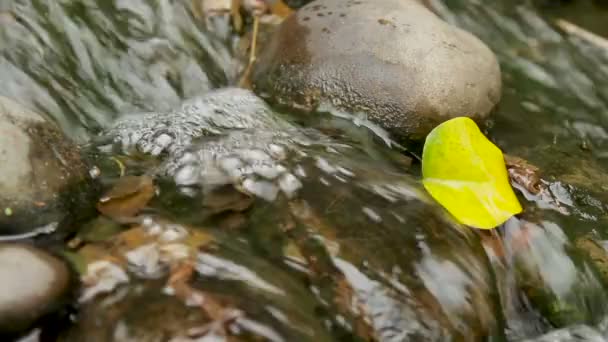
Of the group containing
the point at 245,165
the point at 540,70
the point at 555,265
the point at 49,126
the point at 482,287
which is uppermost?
the point at 49,126

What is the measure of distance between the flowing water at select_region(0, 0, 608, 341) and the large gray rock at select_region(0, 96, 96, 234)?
13 centimetres

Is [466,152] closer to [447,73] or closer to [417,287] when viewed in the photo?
[447,73]

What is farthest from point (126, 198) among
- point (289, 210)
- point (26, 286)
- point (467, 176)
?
point (467, 176)

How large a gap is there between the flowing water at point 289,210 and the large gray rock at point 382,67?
184mm

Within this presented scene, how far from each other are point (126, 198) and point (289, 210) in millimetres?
547

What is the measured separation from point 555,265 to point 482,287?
0.51m

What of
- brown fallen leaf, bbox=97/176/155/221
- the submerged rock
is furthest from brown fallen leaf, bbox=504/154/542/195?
brown fallen leaf, bbox=97/176/155/221

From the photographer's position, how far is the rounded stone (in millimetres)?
1727

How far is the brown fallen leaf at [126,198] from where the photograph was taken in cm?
231

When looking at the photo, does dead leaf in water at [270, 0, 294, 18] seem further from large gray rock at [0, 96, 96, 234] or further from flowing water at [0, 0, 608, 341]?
large gray rock at [0, 96, 96, 234]

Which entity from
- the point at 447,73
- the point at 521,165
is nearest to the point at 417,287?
the point at 521,165

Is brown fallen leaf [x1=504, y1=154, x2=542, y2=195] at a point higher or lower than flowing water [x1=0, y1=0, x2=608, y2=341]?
lower

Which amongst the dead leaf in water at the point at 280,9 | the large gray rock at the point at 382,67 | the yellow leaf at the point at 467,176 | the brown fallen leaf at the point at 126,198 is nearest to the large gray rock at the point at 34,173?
the brown fallen leaf at the point at 126,198

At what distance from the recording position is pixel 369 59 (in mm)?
3457
